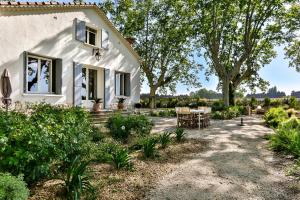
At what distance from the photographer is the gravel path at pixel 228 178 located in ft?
16.8

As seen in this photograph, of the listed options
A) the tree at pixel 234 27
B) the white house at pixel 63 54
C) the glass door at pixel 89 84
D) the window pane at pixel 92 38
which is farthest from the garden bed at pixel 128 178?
the tree at pixel 234 27

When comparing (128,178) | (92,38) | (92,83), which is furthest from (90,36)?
(128,178)

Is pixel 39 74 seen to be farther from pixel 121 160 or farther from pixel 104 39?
pixel 121 160

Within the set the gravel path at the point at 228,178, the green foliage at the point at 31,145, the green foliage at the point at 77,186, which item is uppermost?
the green foliage at the point at 31,145

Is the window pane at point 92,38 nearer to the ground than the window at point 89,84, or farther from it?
farther from it

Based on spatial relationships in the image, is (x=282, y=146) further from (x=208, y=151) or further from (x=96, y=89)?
(x=96, y=89)

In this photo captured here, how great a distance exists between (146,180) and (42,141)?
2.28 metres

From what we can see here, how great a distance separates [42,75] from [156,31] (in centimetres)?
1809

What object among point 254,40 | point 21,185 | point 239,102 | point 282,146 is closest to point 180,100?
point 239,102

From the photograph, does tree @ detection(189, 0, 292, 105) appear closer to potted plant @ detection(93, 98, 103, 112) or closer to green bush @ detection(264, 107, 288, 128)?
green bush @ detection(264, 107, 288, 128)

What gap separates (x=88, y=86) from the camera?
1656 centimetres

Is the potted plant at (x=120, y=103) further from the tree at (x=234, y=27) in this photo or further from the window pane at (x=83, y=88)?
the tree at (x=234, y=27)

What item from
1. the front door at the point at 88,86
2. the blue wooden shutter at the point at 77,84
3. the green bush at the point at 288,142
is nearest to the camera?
the green bush at the point at 288,142

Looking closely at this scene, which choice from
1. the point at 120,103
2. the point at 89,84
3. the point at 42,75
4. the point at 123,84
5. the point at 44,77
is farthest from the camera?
the point at 123,84
